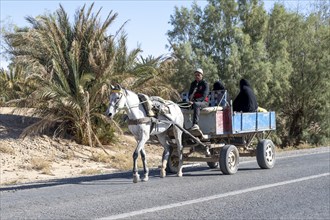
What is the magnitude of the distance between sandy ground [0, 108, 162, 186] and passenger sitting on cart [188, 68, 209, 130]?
159 inches

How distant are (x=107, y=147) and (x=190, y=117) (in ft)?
26.0

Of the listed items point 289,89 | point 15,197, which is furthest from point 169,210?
point 289,89

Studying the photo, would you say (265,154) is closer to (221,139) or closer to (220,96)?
(221,139)

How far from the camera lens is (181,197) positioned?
9.80 m

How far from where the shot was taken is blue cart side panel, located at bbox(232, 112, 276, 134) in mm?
13555

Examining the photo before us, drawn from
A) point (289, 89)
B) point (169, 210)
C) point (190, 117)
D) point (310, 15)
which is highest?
point (310, 15)

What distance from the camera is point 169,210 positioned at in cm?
871

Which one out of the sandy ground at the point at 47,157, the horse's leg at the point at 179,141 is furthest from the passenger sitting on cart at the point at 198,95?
the sandy ground at the point at 47,157

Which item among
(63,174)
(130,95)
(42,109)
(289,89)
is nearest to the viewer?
(130,95)

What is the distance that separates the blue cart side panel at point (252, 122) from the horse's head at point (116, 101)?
3381mm

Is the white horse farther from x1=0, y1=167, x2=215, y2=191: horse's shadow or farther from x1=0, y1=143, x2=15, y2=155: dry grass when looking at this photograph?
x1=0, y1=143, x2=15, y2=155: dry grass

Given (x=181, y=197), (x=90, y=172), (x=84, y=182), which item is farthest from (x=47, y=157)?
(x=181, y=197)

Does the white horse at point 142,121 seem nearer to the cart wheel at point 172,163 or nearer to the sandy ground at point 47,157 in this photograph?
the cart wheel at point 172,163

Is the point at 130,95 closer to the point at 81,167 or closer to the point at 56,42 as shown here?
the point at 81,167
